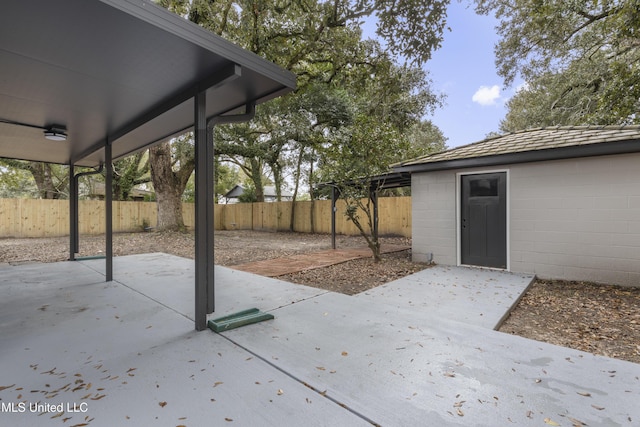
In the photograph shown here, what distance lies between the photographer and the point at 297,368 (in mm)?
2139

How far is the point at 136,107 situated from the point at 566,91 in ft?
38.6

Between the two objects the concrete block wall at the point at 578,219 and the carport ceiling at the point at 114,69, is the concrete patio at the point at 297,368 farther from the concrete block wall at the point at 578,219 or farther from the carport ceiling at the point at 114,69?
the carport ceiling at the point at 114,69

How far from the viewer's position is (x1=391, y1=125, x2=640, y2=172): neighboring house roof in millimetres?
4355

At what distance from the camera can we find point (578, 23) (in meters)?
7.75

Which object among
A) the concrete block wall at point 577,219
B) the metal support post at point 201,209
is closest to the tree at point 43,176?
the metal support post at point 201,209

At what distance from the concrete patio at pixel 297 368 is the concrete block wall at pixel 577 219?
1.94 meters

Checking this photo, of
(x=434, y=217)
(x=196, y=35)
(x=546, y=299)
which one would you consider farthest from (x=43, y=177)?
(x=546, y=299)

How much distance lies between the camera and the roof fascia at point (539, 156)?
167 inches

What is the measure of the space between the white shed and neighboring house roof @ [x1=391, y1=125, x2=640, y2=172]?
14mm

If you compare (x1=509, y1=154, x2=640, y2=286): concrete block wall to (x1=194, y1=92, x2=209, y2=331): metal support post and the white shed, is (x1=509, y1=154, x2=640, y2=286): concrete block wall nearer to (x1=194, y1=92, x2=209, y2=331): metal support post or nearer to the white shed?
the white shed

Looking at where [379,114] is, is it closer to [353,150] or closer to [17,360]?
[353,150]

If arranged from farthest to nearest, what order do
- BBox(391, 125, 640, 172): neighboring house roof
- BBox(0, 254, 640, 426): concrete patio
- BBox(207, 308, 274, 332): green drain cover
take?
BBox(391, 125, 640, 172): neighboring house roof → BBox(207, 308, 274, 332): green drain cover → BBox(0, 254, 640, 426): concrete patio

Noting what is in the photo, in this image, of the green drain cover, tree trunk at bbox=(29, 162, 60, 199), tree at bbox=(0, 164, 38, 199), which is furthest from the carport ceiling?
tree at bbox=(0, 164, 38, 199)

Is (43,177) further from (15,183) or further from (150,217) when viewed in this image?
(150,217)
